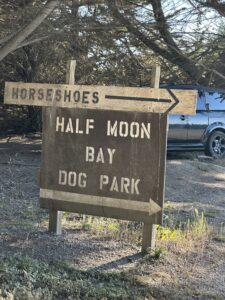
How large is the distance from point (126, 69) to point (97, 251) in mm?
Result: 9226

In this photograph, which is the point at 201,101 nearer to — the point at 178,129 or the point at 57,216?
the point at 178,129

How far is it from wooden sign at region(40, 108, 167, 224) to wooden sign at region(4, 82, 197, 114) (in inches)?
3.3

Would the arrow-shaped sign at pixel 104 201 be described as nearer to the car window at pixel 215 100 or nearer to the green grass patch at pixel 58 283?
the green grass patch at pixel 58 283

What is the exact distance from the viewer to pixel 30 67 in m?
18.3

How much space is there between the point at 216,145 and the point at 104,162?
1020cm

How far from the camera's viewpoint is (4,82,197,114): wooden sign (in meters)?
6.20

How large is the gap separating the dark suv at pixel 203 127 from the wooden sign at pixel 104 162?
8677mm

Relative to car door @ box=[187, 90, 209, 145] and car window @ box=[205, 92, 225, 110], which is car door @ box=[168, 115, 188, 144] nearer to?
car door @ box=[187, 90, 209, 145]

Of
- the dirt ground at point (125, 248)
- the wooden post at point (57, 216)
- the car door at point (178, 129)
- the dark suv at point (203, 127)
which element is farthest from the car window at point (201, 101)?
the wooden post at point (57, 216)

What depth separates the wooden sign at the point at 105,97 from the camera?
620cm

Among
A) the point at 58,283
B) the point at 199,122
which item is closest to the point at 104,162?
the point at 58,283

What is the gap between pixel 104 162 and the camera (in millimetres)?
6562

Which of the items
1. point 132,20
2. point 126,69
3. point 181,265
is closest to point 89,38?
point 132,20

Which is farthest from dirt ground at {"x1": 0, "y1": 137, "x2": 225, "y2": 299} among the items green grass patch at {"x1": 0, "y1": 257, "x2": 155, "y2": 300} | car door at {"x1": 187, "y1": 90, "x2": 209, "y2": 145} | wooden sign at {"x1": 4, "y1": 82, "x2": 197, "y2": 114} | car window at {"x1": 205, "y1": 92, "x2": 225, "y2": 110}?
car window at {"x1": 205, "y1": 92, "x2": 225, "y2": 110}
